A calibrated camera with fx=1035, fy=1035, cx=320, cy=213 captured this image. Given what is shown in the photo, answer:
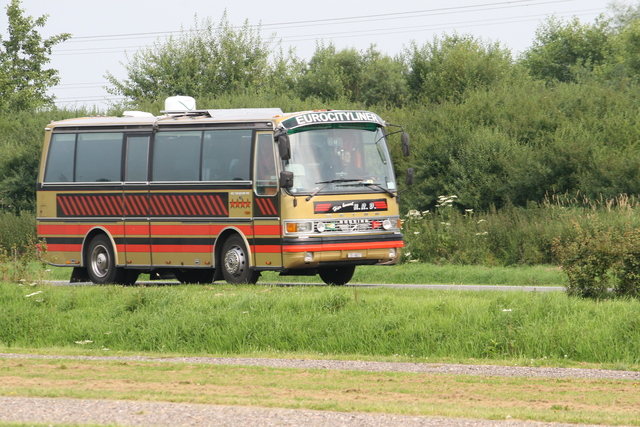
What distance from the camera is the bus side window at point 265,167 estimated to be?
1997 cm

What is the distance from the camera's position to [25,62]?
197ft

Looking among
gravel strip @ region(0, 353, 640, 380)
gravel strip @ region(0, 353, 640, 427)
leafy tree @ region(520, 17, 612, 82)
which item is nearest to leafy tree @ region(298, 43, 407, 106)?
leafy tree @ region(520, 17, 612, 82)

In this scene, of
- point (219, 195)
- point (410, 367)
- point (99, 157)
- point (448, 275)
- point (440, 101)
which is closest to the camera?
point (410, 367)

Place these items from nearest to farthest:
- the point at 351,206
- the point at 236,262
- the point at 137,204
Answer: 1. the point at 351,206
2. the point at 236,262
3. the point at 137,204

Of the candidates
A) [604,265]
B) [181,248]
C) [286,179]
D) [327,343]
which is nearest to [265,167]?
[286,179]

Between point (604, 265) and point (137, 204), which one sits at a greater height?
point (137, 204)

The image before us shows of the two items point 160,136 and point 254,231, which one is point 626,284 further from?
point 160,136

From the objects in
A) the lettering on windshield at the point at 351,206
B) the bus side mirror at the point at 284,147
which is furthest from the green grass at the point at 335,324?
the bus side mirror at the point at 284,147

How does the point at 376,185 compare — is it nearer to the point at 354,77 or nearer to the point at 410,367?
the point at 410,367

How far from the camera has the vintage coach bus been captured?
1986cm

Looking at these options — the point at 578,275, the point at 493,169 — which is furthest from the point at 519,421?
the point at 493,169

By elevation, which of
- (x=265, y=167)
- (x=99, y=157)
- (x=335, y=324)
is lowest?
(x=335, y=324)

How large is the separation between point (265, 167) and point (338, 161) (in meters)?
1.43

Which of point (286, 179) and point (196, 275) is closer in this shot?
point (286, 179)
